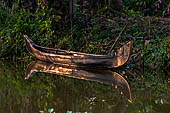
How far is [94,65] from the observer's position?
768 centimetres

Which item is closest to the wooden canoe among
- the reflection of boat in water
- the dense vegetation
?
the reflection of boat in water

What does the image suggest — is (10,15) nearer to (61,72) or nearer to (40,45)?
(40,45)

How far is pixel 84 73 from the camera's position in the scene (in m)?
7.35

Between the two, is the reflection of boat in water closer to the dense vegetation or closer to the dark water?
the dark water

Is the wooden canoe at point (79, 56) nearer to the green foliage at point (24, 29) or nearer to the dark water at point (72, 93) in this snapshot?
the dark water at point (72, 93)

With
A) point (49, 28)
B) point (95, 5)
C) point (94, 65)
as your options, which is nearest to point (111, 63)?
point (94, 65)

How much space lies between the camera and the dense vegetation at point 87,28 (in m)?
8.38

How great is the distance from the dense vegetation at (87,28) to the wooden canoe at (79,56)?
51 centimetres

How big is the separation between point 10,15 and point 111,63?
14.2 ft

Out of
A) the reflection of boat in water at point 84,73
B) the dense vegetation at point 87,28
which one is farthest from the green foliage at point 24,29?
the reflection of boat in water at point 84,73

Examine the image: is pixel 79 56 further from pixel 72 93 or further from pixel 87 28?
pixel 72 93

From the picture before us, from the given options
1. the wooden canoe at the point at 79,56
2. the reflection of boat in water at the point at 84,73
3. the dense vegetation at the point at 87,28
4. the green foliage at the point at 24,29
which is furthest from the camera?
the green foliage at the point at 24,29

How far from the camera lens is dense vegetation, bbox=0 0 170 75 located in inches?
330

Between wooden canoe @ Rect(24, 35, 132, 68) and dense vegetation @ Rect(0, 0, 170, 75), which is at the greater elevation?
dense vegetation @ Rect(0, 0, 170, 75)
